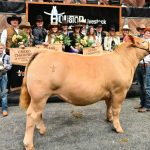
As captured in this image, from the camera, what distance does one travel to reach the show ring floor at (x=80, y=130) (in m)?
5.12

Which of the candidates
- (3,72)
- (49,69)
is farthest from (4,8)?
(49,69)

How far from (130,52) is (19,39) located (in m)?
2.68

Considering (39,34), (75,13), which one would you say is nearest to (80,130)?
(39,34)

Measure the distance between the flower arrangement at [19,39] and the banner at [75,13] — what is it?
1759 mm

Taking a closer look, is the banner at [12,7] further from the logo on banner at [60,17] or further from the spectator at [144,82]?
the spectator at [144,82]

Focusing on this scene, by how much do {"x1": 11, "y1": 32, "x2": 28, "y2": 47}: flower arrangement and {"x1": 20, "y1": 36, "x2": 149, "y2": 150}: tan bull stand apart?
228 centimetres

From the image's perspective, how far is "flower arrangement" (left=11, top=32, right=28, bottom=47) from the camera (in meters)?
7.25

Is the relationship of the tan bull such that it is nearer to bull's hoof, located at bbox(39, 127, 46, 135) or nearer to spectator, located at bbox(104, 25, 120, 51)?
bull's hoof, located at bbox(39, 127, 46, 135)

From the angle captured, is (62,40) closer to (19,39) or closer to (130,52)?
(19,39)

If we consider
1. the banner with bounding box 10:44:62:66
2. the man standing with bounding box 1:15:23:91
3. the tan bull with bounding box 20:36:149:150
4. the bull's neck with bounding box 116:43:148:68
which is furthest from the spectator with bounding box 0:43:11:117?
the bull's neck with bounding box 116:43:148:68

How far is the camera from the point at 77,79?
5090mm

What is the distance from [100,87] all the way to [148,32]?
82.8 inches

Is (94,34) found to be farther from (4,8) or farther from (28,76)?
(28,76)

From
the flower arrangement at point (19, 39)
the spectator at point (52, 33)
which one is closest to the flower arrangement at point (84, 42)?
the spectator at point (52, 33)
